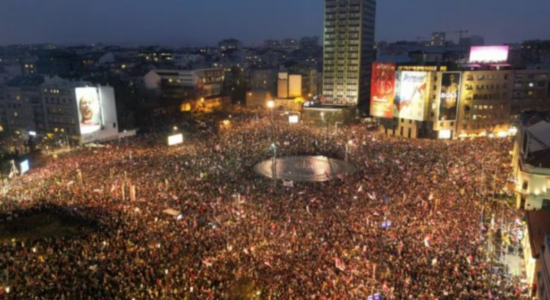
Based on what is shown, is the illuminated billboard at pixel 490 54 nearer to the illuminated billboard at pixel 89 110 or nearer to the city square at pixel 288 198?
the city square at pixel 288 198

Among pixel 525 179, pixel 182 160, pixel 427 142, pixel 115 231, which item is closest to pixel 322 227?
pixel 115 231

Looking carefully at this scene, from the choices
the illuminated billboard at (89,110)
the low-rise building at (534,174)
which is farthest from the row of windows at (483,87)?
the illuminated billboard at (89,110)

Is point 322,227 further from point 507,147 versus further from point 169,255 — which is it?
point 507,147

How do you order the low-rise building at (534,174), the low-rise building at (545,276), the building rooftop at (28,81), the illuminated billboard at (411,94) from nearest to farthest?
the low-rise building at (545,276) < the low-rise building at (534,174) < the illuminated billboard at (411,94) < the building rooftop at (28,81)

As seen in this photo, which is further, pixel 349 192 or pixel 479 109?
pixel 479 109

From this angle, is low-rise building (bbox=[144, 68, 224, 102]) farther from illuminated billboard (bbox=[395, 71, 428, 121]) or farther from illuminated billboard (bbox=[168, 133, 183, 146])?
illuminated billboard (bbox=[395, 71, 428, 121])

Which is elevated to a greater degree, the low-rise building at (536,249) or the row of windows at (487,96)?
the row of windows at (487,96)
